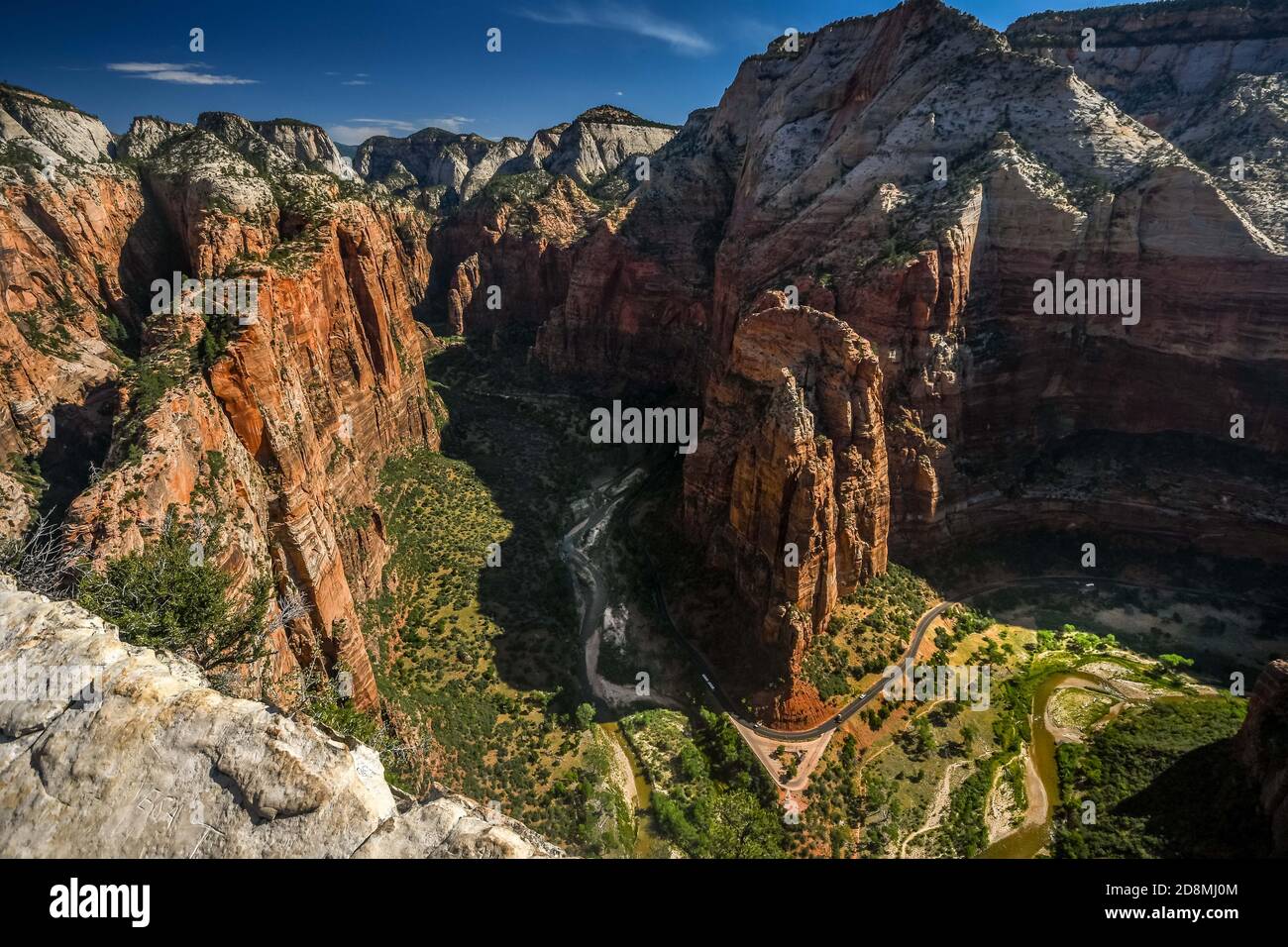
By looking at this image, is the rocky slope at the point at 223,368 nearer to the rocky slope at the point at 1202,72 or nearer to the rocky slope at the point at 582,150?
the rocky slope at the point at 1202,72

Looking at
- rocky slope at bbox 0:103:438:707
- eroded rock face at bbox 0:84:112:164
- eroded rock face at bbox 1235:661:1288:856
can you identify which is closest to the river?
eroded rock face at bbox 1235:661:1288:856

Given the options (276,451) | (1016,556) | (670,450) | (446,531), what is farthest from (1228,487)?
(276,451)

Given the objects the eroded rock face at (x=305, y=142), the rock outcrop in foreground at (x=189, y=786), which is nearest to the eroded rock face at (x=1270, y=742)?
the rock outcrop in foreground at (x=189, y=786)

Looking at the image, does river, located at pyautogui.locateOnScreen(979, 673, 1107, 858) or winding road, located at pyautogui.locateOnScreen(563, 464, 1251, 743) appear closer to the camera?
river, located at pyautogui.locateOnScreen(979, 673, 1107, 858)

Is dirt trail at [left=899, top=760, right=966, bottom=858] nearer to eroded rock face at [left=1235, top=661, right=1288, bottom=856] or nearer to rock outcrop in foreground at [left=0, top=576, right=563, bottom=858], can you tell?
eroded rock face at [left=1235, top=661, right=1288, bottom=856]

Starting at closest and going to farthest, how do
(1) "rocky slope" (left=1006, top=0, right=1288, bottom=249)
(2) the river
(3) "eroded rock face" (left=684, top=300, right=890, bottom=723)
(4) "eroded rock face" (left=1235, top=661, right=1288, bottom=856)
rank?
(4) "eroded rock face" (left=1235, top=661, right=1288, bottom=856)
(2) the river
(3) "eroded rock face" (left=684, top=300, right=890, bottom=723)
(1) "rocky slope" (left=1006, top=0, right=1288, bottom=249)

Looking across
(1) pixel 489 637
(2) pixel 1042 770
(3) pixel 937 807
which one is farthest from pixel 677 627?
(2) pixel 1042 770

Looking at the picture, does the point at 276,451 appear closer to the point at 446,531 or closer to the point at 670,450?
the point at 446,531
